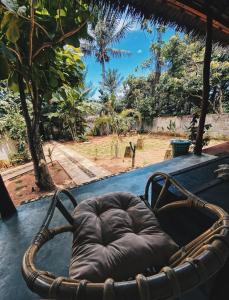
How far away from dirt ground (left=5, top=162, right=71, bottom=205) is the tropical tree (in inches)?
36.8

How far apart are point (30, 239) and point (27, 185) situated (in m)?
3.03

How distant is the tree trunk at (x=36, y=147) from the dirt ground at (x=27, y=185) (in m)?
0.24

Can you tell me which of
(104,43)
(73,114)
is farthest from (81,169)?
(104,43)

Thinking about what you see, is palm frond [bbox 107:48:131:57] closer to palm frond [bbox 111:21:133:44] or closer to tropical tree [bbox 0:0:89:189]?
palm frond [bbox 111:21:133:44]

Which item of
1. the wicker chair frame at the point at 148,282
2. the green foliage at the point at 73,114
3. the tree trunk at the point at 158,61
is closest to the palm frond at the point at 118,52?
the tree trunk at the point at 158,61

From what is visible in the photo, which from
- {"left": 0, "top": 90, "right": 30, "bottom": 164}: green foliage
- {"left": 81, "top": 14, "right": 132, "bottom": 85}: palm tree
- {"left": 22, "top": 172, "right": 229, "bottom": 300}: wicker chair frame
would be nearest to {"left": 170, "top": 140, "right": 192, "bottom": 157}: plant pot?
{"left": 22, "top": 172, "right": 229, "bottom": 300}: wicker chair frame

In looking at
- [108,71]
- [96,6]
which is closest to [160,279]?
[96,6]

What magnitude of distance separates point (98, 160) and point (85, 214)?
196 inches

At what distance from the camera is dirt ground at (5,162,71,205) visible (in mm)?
3656

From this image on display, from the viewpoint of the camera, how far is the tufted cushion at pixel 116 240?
0.75m

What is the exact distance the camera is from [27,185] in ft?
14.4

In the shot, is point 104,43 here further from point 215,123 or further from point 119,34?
point 215,123

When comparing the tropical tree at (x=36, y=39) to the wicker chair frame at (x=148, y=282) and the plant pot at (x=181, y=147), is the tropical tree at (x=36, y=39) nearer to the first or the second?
the wicker chair frame at (x=148, y=282)

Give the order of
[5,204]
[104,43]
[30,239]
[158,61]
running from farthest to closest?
[104,43], [158,61], [5,204], [30,239]
